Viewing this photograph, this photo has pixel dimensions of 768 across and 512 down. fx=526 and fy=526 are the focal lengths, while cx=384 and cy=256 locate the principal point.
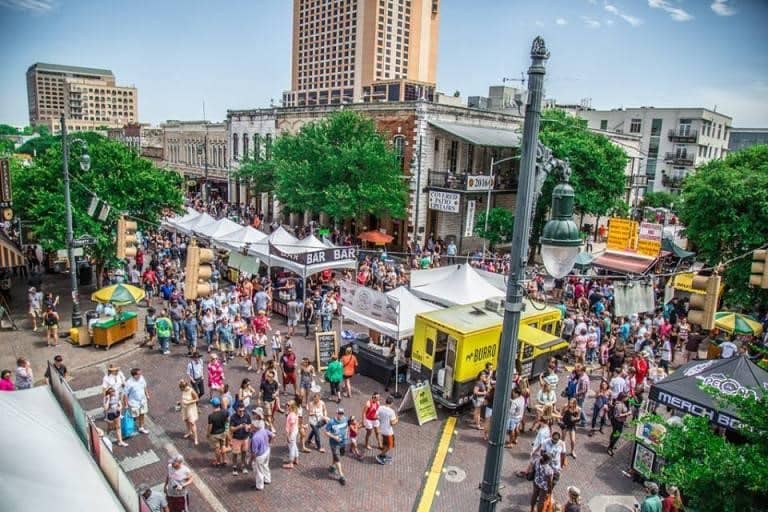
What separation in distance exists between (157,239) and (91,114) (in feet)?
416

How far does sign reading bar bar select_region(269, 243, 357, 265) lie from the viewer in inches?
827

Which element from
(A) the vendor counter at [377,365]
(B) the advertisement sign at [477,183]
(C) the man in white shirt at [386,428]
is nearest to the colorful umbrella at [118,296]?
(A) the vendor counter at [377,365]

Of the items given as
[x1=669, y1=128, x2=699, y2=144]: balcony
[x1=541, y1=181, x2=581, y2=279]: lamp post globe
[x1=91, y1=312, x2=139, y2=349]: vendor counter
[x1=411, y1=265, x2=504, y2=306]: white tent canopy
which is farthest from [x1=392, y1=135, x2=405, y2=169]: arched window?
[x1=669, y1=128, x2=699, y2=144]: balcony

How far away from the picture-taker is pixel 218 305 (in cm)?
1905

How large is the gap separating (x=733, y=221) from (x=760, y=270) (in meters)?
15.2

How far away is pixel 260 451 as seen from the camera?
10.3 meters

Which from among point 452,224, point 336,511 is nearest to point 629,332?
point 336,511

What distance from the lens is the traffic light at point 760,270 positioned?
8.53m

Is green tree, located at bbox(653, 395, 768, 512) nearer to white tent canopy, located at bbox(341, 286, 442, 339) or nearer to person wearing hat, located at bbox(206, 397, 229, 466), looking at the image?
person wearing hat, located at bbox(206, 397, 229, 466)

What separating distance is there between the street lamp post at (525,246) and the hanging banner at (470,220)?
30.5 m

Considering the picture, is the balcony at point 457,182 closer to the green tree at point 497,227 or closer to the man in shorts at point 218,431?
the green tree at point 497,227

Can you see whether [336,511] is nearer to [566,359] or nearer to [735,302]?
[566,359]

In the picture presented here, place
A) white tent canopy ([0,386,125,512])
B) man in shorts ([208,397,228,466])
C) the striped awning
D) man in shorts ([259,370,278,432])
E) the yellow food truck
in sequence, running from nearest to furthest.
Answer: white tent canopy ([0,386,125,512]) → man in shorts ([208,397,228,466]) → man in shorts ([259,370,278,432]) → the yellow food truck → the striped awning

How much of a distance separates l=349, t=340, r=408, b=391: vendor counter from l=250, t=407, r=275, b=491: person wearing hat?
17.7ft
